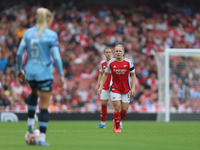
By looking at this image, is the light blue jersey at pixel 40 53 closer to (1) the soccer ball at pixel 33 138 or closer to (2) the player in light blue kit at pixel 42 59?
(2) the player in light blue kit at pixel 42 59

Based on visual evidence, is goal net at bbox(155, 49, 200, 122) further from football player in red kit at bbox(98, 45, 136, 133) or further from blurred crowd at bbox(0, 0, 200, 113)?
football player in red kit at bbox(98, 45, 136, 133)

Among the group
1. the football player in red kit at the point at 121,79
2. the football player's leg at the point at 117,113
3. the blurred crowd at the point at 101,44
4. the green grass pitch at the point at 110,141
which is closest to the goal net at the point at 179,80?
the blurred crowd at the point at 101,44

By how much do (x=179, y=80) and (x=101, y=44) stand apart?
4809 millimetres

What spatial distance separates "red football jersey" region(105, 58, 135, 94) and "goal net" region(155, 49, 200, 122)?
296 inches

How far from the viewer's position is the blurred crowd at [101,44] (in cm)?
1798

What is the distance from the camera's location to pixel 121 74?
378 inches

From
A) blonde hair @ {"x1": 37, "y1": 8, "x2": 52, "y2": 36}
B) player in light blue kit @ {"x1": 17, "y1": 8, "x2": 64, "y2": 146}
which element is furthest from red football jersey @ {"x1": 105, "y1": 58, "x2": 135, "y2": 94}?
blonde hair @ {"x1": 37, "y1": 8, "x2": 52, "y2": 36}

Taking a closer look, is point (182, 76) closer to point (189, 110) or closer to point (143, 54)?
point (189, 110)

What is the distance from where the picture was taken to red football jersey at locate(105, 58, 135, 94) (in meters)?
9.53

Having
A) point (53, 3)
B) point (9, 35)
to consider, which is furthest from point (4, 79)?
point (53, 3)

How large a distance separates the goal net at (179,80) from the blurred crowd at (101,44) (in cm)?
4

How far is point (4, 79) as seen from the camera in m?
18.1

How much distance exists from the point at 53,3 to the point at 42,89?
1698 cm

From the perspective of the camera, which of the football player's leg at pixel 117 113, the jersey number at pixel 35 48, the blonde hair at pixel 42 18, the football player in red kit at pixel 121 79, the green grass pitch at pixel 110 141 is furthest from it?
the football player in red kit at pixel 121 79
